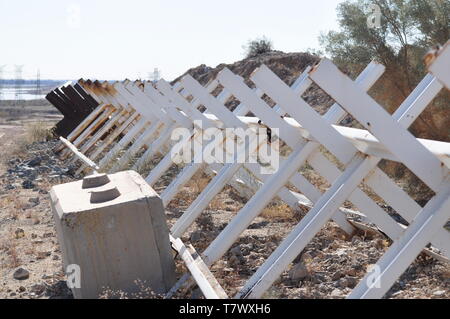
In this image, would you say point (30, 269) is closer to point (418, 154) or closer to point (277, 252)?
point (277, 252)

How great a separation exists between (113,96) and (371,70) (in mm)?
9451

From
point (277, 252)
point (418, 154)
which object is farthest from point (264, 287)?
point (418, 154)

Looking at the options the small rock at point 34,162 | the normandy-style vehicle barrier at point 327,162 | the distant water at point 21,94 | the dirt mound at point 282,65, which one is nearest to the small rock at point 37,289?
the normandy-style vehicle barrier at point 327,162

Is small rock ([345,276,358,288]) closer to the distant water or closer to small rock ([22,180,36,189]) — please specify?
small rock ([22,180,36,189])

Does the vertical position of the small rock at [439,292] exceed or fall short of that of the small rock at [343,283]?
it exceeds it

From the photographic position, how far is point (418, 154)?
311cm
